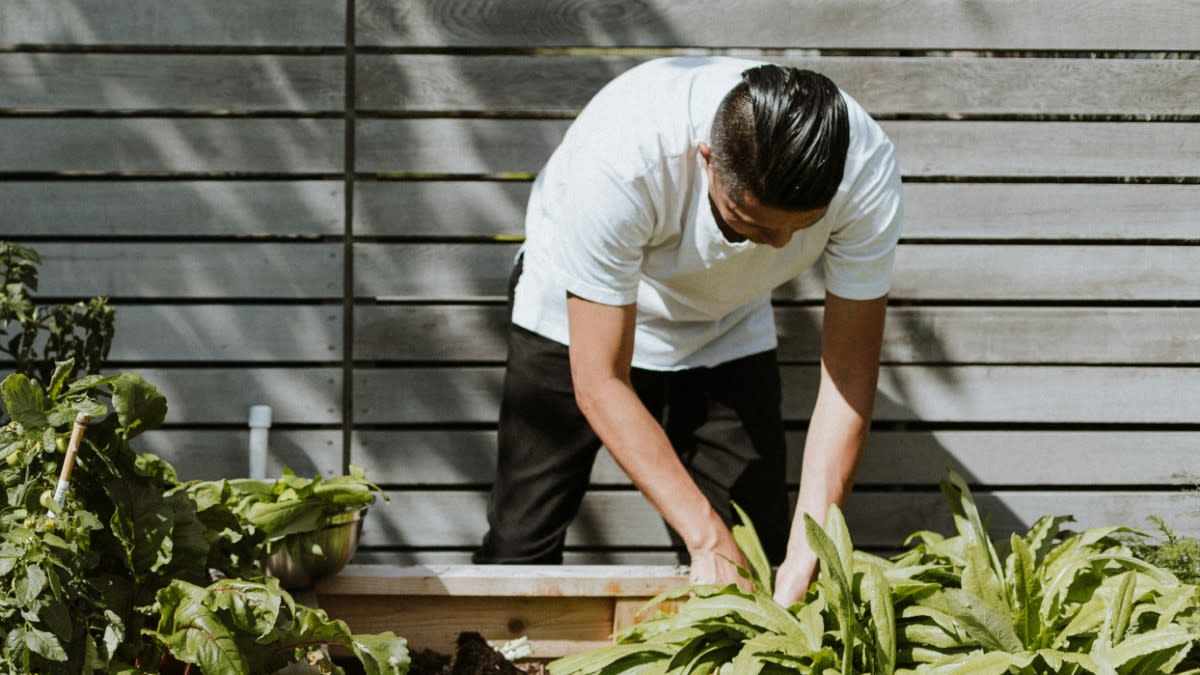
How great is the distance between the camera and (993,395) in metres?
3.68

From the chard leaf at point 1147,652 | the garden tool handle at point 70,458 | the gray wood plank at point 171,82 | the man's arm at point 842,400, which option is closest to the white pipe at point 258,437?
the gray wood plank at point 171,82

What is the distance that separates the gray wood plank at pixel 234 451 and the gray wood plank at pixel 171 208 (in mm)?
602

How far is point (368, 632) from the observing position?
280 centimetres

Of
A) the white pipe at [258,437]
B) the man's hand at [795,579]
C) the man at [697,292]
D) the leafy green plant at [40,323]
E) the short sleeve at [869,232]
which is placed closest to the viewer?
the man at [697,292]

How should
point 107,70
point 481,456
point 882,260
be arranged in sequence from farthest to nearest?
point 481,456 < point 107,70 < point 882,260

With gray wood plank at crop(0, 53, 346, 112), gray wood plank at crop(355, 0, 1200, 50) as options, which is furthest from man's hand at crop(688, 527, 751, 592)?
gray wood plank at crop(0, 53, 346, 112)

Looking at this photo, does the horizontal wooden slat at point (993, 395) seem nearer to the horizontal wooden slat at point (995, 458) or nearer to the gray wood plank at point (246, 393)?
the horizontal wooden slat at point (995, 458)

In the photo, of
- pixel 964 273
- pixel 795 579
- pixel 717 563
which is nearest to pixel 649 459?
pixel 717 563

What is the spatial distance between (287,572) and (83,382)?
687 mm

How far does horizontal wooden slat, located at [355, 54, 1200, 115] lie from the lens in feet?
11.4

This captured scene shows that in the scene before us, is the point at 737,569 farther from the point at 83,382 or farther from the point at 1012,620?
the point at 83,382

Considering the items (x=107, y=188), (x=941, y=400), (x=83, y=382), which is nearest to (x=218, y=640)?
(x=83, y=382)

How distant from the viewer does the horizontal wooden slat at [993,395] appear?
12.0 ft

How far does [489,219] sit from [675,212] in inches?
40.3
